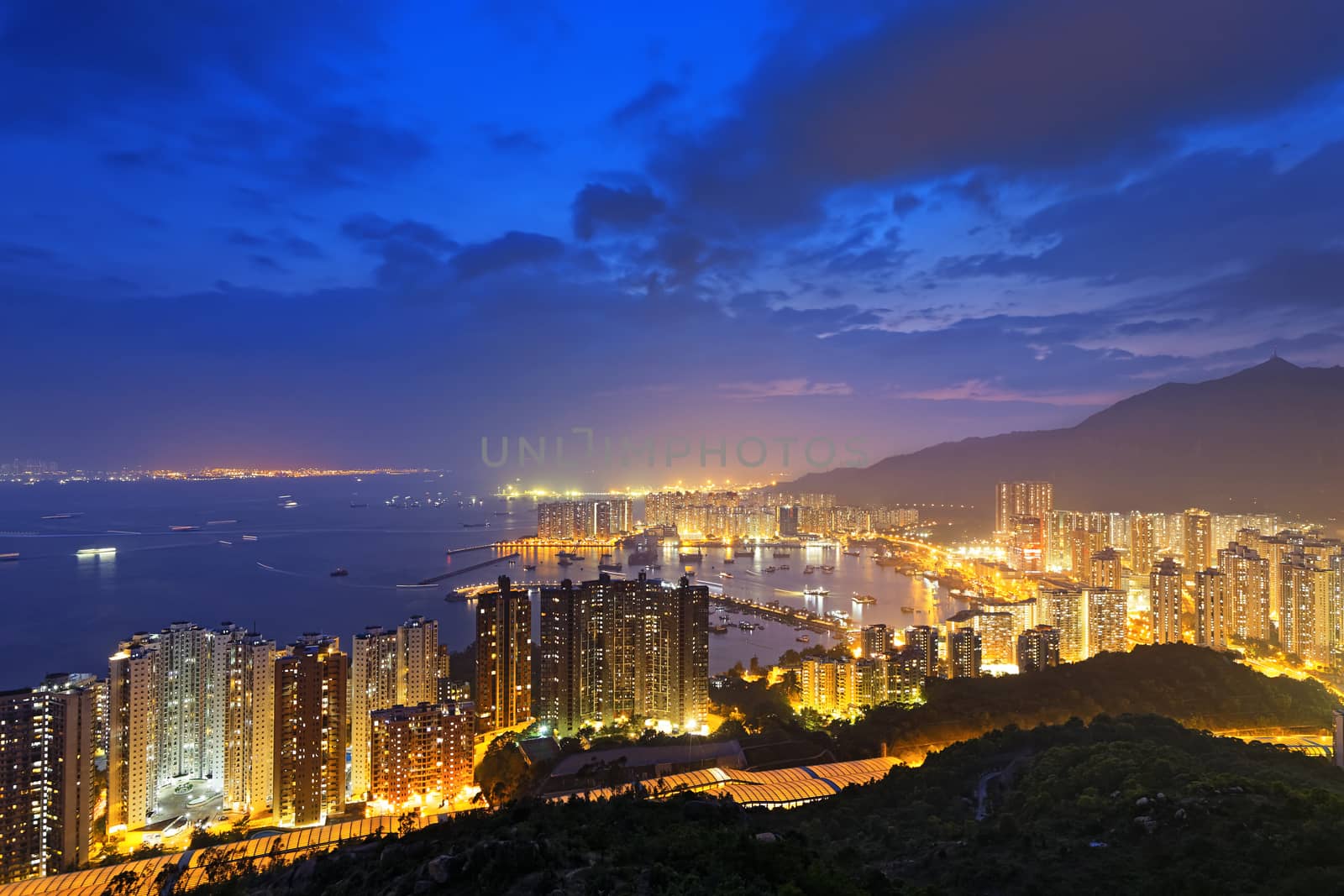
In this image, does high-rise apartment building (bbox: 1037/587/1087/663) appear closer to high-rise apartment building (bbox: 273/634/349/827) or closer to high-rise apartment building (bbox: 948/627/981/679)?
high-rise apartment building (bbox: 948/627/981/679)

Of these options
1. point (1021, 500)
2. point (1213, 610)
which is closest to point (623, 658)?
point (1213, 610)

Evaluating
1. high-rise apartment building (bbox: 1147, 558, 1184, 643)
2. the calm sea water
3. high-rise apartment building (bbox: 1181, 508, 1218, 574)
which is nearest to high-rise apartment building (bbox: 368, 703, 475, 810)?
the calm sea water

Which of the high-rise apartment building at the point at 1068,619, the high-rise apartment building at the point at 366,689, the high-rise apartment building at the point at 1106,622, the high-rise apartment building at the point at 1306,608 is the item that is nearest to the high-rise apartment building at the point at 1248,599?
the high-rise apartment building at the point at 1306,608

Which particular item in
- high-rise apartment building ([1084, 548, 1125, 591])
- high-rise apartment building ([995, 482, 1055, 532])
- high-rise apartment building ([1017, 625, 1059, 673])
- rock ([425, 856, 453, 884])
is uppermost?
high-rise apartment building ([995, 482, 1055, 532])

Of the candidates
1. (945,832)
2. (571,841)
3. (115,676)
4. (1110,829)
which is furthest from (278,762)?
(1110,829)

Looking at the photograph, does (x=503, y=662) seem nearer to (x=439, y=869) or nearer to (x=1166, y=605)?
(x=439, y=869)
